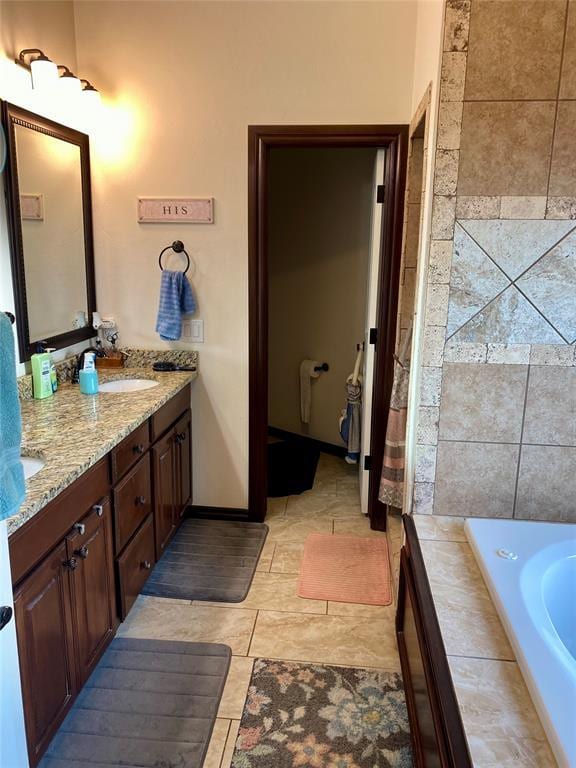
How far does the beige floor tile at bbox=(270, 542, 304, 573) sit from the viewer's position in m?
2.78

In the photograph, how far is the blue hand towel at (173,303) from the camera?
9.53ft

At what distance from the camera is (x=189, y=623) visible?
92.8 inches

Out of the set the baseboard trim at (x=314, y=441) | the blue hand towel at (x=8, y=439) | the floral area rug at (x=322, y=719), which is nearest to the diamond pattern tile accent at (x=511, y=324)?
the floral area rug at (x=322, y=719)

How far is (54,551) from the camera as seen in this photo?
1635 millimetres

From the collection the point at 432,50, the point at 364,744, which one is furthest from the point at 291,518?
the point at 432,50

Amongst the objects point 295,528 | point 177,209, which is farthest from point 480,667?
point 177,209

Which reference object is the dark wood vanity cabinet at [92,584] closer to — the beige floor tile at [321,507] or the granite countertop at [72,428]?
the granite countertop at [72,428]

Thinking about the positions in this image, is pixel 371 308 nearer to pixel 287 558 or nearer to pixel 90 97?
pixel 287 558

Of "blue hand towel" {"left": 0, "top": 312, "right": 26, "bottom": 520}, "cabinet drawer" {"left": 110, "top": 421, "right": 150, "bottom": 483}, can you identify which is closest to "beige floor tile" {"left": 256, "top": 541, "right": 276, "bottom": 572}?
"cabinet drawer" {"left": 110, "top": 421, "right": 150, "bottom": 483}

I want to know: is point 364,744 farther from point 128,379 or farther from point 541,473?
point 128,379

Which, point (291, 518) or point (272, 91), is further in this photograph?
point (291, 518)

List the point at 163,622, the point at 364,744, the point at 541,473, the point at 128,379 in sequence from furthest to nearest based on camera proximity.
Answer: the point at 128,379 < the point at 163,622 < the point at 541,473 < the point at 364,744

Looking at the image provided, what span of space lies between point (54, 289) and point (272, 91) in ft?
4.69

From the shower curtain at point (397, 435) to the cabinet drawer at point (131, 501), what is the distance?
1.12m
